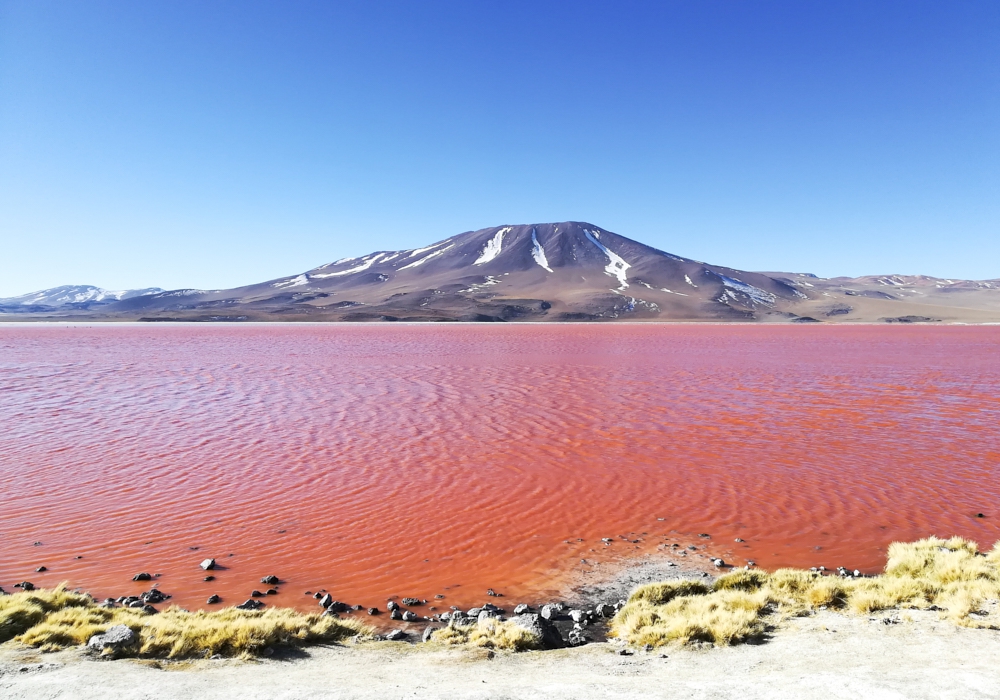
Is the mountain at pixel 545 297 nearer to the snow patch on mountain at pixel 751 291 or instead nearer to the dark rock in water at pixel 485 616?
the snow patch on mountain at pixel 751 291

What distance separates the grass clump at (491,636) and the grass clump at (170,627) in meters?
0.85

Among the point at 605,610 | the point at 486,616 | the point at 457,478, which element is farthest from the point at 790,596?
the point at 457,478

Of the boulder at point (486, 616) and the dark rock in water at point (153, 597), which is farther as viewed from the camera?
the dark rock in water at point (153, 597)

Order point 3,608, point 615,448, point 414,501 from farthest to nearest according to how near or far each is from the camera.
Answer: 1. point 615,448
2. point 414,501
3. point 3,608

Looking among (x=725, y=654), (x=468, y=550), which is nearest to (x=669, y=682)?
(x=725, y=654)

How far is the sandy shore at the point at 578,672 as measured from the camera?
15.6 feet

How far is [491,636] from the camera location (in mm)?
6016

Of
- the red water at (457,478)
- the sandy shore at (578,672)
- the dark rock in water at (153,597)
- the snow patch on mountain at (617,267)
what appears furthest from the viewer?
the snow patch on mountain at (617,267)

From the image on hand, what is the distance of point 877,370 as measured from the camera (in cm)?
3008

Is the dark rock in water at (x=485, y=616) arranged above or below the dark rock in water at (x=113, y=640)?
below

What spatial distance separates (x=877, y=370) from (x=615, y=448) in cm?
2198

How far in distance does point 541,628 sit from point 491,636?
0.49 metres

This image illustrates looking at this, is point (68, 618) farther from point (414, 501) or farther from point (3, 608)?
point (414, 501)

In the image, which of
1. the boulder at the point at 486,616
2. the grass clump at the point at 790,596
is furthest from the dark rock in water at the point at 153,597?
the grass clump at the point at 790,596
